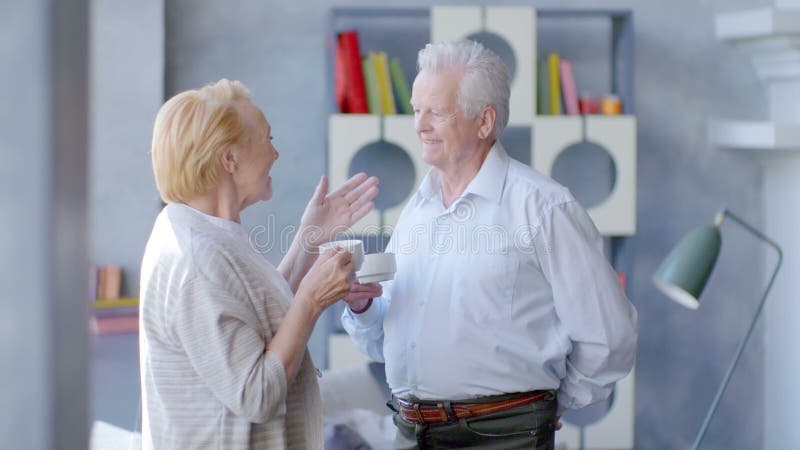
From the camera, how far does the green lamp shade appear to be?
262 cm

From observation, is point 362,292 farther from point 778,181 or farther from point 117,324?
point 778,181

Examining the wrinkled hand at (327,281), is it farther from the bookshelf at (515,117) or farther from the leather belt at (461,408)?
the bookshelf at (515,117)

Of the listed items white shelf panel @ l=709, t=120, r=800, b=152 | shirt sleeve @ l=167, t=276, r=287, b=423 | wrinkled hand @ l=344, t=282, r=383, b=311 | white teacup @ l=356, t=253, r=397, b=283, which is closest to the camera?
shirt sleeve @ l=167, t=276, r=287, b=423

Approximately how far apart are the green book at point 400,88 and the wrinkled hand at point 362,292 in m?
1.58

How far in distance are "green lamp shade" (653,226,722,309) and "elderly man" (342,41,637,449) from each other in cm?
85

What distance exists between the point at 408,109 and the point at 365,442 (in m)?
1.30

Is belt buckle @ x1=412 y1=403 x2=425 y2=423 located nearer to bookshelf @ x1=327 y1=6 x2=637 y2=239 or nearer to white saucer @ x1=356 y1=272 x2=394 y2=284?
white saucer @ x1=356 y1=272 x2=394 y2=284

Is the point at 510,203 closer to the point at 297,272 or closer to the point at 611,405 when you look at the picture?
the point at 297,272

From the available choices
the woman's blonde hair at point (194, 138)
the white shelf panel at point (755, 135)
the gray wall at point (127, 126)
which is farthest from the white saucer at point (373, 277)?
the white shelf panel at point (755, 135)

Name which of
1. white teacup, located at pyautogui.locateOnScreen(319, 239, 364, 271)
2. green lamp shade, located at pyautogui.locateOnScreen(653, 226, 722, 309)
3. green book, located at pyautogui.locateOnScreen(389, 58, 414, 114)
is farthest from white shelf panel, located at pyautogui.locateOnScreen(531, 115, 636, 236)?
white teacup, located at pyautogui.locateOnScreen(319, 239, 364, 271)

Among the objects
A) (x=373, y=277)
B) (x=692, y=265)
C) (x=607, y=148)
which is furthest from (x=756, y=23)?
(x=373, y=277)

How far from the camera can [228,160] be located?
4.86 feet

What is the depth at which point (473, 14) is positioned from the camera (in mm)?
3256

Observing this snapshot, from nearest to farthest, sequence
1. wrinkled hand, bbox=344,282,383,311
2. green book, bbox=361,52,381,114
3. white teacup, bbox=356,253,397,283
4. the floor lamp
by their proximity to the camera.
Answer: white teacup, bbox=356,253,397,283 < wrinkled hand, bbox=344,282,383,311 < the floor lamp < green book, bbox=361,52,381,114
